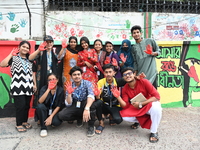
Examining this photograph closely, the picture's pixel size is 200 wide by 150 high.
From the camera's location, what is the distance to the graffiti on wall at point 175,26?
7.58 metres

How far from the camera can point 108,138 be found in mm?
2473

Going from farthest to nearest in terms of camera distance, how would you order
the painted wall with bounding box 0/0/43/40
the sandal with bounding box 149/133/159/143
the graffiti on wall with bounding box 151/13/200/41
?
the graffiti on wall with bounding box 151/13/200/41 → the painted wall with bounding box 0/0/43/40 → the sandal with bounding box 149/133/159/143

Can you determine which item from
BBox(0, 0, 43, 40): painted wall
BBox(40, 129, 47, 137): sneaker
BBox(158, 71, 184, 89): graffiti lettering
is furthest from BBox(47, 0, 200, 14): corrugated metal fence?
BBox(40, 129, 47, 137): sneaker

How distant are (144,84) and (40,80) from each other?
195 centimetres

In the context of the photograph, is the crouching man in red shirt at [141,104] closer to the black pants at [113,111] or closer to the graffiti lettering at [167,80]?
the black pants at [113,111]

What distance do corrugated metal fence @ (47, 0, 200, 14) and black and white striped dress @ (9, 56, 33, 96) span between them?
514 centimetres

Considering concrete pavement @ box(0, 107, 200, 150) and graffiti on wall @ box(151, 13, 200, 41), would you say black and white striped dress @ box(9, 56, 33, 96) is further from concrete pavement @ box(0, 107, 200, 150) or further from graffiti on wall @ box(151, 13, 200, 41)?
graffiti on wall @ box(151, 13, 200, 41)

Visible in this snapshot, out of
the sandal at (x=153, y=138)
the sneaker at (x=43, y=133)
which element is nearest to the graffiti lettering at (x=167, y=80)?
the sandal at (x=153, y=138)

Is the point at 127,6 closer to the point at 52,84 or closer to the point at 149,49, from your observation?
the point at 149,49

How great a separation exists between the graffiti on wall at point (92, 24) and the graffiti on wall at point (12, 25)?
1.06m

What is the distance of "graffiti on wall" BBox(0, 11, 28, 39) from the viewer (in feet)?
22.5

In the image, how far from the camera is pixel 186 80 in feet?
13.2

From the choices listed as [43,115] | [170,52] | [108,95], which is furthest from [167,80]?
[43,115]

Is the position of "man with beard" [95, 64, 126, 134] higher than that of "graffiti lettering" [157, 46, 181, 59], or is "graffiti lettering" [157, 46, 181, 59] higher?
"graffiti lettering" [157, 46, 181, 59]
